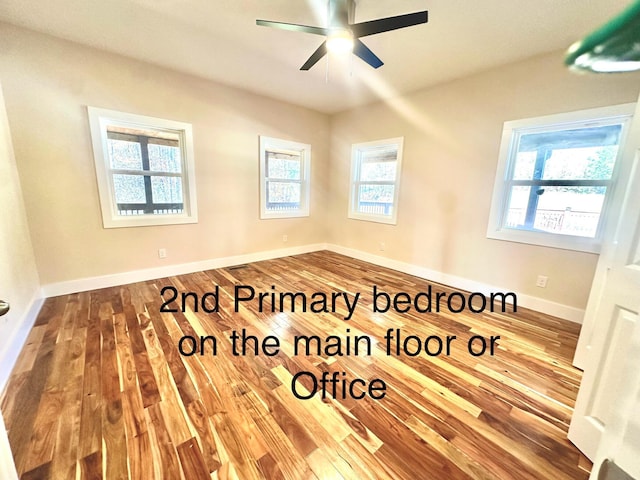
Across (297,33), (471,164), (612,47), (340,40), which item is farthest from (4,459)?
(471,164)

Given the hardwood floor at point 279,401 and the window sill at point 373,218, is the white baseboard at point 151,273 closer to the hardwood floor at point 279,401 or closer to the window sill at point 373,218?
the hardwood floor at point 279,401

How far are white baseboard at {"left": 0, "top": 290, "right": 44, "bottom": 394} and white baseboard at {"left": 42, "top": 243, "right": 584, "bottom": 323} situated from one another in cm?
36

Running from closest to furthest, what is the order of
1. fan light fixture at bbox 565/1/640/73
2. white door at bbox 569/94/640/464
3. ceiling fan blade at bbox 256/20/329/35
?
fan light fixture at bbox 565/1/640/73 < white door at bbox 569/94/640/464 < ceiling fan blade at bbox 256/20/329/35

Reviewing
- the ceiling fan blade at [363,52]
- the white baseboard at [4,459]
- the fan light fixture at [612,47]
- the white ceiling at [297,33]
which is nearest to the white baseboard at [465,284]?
the white ceiling at [297,33]

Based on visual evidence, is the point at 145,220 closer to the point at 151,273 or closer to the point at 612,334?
the point at 151,273

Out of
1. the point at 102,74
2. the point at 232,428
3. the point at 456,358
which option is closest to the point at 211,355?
the point at 232,428

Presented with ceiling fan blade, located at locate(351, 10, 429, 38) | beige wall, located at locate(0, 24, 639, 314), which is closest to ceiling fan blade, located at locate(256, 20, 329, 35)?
ceiling fan blade, located at locate(351, 10, 429, 38)

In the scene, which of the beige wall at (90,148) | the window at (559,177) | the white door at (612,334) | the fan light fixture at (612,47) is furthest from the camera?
the beige wall at (90,148)

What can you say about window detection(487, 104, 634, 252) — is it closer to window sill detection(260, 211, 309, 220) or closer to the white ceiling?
the white ceiling

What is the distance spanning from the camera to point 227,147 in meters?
3.66

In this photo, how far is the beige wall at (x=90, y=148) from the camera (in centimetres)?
245

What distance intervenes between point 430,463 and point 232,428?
0.97m

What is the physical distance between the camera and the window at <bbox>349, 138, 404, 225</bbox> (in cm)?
393

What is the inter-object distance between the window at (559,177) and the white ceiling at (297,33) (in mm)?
713
